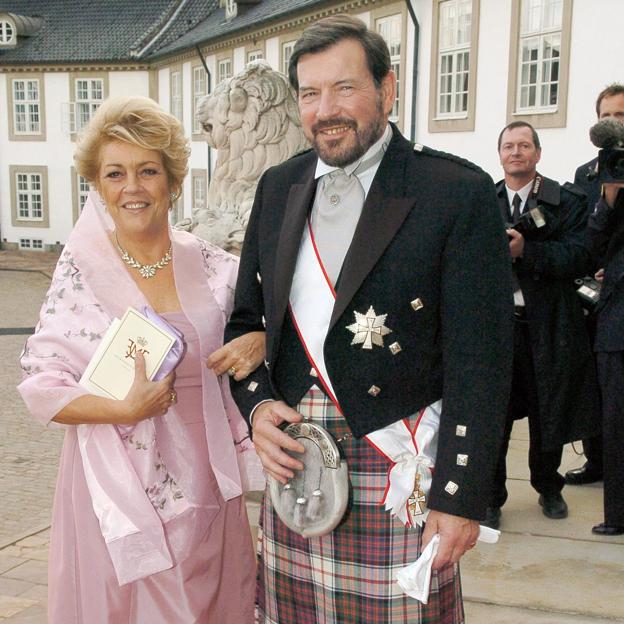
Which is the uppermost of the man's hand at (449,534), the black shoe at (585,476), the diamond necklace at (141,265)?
the diamond necklace at (141,265)

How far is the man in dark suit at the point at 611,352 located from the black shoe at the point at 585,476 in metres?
0.85

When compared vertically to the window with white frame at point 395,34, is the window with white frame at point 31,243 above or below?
below

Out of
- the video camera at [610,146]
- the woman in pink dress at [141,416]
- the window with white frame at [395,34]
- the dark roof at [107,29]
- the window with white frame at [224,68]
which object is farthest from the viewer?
the dark roof at [107,29]

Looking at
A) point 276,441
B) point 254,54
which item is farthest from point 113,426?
point 254,54

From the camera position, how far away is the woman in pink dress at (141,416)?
2.49 meters

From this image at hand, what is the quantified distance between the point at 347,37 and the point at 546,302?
7.83 ft

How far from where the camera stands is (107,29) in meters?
33.2

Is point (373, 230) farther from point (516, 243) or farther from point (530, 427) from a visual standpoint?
point (530, 427)

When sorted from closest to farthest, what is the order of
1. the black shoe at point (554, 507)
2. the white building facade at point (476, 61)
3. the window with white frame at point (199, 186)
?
the black shoe at point (554, 507) → the white building facade at point (476, 61) → the window with white frame at point (199, 186)

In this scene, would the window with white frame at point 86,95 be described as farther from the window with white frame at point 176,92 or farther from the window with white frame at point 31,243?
the window with white frame at point 31,243

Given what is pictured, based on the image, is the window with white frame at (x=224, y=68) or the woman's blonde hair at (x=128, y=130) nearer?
the woman's blonde hair at (x=128, y=130)

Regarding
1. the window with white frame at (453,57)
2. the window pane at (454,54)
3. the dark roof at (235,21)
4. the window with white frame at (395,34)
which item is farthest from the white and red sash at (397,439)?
the dark roof at (235,21)

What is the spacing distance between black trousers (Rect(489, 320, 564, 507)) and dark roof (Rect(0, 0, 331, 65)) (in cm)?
2687

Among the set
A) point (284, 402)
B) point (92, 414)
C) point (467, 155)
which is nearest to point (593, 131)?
point (284, 402)
